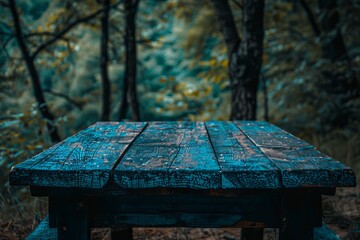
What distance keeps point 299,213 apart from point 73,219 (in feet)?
2.59

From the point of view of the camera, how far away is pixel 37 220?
2.12m

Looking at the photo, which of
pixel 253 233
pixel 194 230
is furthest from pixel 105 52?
pixel 253 233

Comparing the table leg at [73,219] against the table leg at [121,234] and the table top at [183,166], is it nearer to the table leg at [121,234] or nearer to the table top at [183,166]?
the table top at [183,166]

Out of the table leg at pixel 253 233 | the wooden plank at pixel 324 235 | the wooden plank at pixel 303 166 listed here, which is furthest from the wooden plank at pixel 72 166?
the table leg at pixel 253 233

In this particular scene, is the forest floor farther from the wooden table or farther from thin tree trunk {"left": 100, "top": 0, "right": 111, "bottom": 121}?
thin tree trunk {"left": 100, "top": 0, "right": 111, "bottom": 121}

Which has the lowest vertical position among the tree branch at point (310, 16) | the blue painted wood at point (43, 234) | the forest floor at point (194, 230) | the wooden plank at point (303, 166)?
the forest floor at point (194, 230)

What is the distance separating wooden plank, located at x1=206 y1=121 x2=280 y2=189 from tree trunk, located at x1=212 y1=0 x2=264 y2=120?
202 centimetres

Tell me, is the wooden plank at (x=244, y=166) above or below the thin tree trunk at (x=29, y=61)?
below

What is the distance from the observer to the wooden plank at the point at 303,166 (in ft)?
3.78

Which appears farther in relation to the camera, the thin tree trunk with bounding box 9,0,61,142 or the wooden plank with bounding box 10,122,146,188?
the thin tree trunk with bounding box 9,0,61,142

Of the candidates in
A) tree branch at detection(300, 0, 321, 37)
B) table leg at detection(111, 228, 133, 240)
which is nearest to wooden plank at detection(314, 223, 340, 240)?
table leg at detection(111, 228, 133, 240)

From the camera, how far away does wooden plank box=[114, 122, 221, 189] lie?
1161 millimetres

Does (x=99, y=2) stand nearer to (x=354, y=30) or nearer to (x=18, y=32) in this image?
(x=18, y=32)

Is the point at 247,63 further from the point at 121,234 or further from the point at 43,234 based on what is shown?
the point at 43,234
